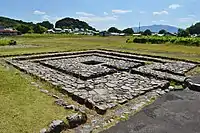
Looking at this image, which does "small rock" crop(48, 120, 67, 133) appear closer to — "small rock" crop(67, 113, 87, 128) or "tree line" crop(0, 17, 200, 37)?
"small rock" crop(67, 113, 87, 128)

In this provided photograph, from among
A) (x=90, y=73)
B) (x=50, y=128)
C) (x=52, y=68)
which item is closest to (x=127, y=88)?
(x=90, y=73)

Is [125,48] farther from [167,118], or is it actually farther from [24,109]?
[24,109]

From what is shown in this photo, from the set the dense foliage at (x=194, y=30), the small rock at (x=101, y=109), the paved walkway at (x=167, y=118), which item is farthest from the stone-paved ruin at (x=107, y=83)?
the dense foliage at (x=194, y=30)

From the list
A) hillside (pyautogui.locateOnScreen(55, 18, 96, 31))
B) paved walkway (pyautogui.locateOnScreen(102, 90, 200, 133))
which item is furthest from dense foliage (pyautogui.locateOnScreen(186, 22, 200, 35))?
paved walkway (pyautogui.locateOnScreen(102, 90, 200, 133))

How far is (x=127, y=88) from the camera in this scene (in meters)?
8.56

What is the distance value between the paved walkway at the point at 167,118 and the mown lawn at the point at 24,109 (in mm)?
1654

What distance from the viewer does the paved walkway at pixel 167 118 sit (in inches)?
214

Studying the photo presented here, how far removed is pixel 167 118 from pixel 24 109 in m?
3.96

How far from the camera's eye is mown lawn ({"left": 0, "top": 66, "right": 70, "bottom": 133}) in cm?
498

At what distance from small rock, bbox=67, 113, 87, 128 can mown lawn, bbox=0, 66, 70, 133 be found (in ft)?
0.86

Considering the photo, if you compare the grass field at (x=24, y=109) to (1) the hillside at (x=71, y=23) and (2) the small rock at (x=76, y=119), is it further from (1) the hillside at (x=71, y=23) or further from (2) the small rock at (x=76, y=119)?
(1) the hillside at (x=71, y=23)

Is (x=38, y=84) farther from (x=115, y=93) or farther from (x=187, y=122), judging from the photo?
(x=187, y=122)

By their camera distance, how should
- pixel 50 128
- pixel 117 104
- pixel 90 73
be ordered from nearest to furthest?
pixel 50 128, pixel 117 104, pixel 90 73

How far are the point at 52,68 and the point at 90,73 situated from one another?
299 centimetres
